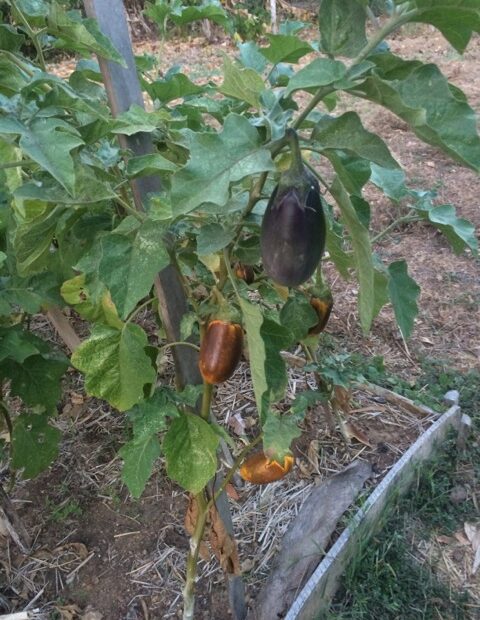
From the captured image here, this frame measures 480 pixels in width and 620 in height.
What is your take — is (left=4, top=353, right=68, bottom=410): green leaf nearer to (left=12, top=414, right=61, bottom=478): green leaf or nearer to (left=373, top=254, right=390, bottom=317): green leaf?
(left=12, top=414, right=61, bottom=478): green leaf

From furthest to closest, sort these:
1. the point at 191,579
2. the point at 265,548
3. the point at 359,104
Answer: the point at 359,104 < the point at 265,548 < the point at 191,579

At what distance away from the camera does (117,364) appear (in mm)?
813

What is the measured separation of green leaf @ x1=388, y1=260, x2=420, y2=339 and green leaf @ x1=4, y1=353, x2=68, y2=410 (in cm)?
62

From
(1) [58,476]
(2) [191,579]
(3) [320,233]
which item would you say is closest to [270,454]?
(2) [191,579]

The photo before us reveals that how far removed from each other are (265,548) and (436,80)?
3.36 ft

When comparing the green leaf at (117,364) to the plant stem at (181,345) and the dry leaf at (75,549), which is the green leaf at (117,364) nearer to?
the plant stem at (181,345)

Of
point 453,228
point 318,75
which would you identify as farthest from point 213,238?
point 453,228

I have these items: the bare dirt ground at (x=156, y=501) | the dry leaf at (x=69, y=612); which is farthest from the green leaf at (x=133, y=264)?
the dry leaf at (x=69, y=612)

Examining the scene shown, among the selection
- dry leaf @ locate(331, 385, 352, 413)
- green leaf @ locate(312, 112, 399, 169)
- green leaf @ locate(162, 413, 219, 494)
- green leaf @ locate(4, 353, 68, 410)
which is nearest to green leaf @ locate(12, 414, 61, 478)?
green leaf @ locate(4, 353, 68, 410)

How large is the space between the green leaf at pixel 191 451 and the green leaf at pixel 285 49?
18.7 inches

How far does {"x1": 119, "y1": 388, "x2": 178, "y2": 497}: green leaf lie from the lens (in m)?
0.79

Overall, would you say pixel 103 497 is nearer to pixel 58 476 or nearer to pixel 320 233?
pixel 58 476

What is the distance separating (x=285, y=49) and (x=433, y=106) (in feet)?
1.16

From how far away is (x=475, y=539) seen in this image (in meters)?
1.31
